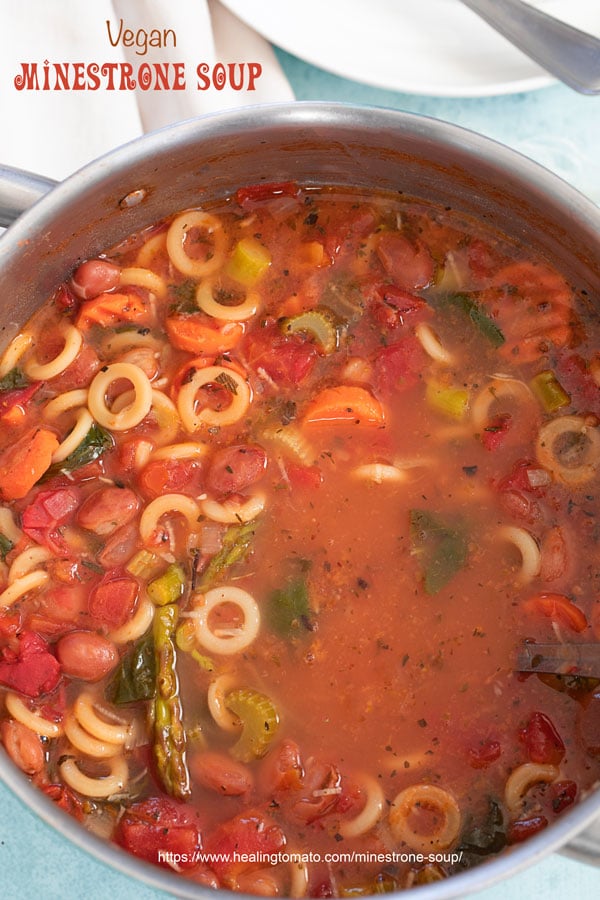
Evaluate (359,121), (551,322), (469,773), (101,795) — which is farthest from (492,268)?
(101,795)

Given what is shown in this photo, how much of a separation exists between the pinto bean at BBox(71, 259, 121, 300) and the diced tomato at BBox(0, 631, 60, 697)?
1268 mm

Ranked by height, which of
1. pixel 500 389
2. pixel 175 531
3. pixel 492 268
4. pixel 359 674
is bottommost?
pixel 359 674

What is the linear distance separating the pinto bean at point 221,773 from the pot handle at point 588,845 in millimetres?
1066

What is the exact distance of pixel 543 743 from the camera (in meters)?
3.56

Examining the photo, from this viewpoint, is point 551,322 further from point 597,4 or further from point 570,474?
point 597,4

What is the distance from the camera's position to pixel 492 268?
3980mm

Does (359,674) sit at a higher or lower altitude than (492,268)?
lower

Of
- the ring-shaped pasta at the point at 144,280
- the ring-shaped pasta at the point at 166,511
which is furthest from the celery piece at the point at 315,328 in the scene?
the ring-shaped pasta at the point at 166,511

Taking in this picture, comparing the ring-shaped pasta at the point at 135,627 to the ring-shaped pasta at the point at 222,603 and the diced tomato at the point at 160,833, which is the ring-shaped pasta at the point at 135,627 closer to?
the ring-shaped pasta at the point at 222,603

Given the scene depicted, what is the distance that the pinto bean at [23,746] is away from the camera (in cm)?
352

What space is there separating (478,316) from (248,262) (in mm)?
877

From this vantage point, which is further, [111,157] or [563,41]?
[563,41]

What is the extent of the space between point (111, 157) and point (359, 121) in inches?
33.3

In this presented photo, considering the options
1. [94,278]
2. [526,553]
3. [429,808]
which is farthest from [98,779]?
[94,278]
